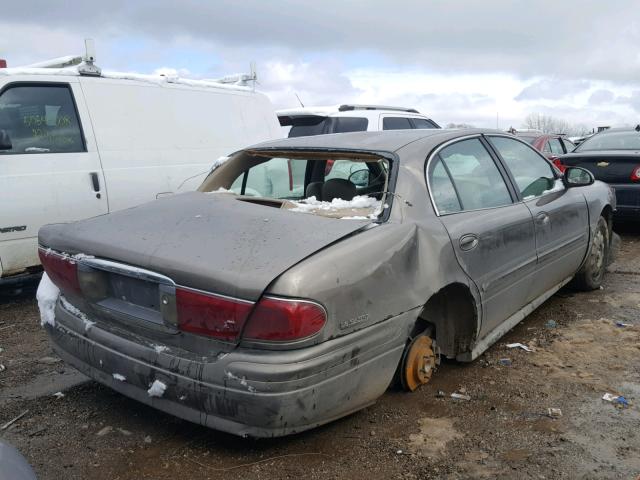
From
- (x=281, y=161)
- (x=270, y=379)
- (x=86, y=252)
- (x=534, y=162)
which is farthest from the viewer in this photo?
(x=534, y=162)

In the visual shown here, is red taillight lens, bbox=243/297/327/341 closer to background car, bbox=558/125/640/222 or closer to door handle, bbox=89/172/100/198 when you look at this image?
door handle, bbox=89/172/100/198

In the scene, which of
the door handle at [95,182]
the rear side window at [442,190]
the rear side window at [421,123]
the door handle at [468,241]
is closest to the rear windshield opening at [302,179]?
the rear side window at [442,190]

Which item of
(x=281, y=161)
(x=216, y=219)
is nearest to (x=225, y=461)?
(x=216, y=219)

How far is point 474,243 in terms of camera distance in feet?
10.8

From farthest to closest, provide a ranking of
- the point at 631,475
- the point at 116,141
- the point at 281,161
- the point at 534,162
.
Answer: the point at 116,141 < the point at 534,162 < the point at 281,161 < the point at 631,475

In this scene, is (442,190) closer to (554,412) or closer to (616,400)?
(554,412)

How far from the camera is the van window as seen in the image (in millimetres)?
4910

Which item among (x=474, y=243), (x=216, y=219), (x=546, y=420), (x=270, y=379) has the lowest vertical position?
(x=546, y=420)

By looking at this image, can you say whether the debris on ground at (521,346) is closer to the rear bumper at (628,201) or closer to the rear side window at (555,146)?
the rear bumper at (628,201)

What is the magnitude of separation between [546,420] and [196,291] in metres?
1.96

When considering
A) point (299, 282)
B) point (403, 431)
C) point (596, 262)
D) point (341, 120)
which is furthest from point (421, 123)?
point (299, 282)

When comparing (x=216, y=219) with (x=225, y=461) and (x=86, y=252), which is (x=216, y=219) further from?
(x=225, y=461)

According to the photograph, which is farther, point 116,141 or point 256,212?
point 116,141

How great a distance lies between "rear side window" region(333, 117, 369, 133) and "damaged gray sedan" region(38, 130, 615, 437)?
368 cm
